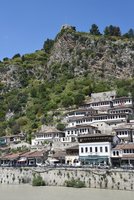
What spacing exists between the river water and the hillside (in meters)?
36.7

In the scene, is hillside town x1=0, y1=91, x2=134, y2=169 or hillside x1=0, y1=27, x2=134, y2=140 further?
hillside x1=0, y1=27, x2=134, y2=140

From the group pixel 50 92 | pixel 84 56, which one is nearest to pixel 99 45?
pixel 84 56

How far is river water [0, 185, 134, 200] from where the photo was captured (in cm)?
4184

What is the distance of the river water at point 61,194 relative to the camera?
4184cm

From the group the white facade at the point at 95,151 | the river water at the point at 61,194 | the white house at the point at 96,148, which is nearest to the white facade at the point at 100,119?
the white house at the point at 96,148

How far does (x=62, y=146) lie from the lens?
66.9 m

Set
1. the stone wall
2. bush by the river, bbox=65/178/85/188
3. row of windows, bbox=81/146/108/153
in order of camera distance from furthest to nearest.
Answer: row of windows, bbox=81/146/108/153 < bush by the river, bbox=65/178/85/188 < the stone wall

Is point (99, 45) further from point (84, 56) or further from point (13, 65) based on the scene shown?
point (13, 65)

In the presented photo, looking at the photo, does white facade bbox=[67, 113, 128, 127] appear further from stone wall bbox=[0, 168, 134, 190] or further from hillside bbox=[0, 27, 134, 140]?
stone wall bbox=[0, 168, 134, 190]

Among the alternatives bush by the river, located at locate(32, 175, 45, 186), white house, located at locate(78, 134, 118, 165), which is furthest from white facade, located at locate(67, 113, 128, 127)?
bush by the river, located at locate(32, 175, 45, 186)

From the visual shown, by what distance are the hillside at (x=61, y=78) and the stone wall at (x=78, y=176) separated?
93.5 feet

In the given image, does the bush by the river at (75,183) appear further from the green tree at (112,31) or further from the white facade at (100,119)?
the green tree at (112,31)

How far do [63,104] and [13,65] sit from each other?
135 feet

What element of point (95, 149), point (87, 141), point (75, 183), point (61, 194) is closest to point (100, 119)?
point (87, 141)
